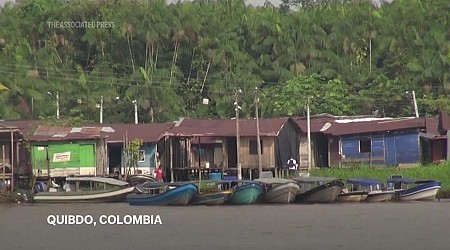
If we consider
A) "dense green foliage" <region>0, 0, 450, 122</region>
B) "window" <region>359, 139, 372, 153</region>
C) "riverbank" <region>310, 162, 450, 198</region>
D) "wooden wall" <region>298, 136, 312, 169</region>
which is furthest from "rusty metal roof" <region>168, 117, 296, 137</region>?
"dense green foliage" <region>0, 0, 450, 122</region>

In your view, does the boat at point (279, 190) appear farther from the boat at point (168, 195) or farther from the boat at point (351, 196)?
the boat at point (168, 195)

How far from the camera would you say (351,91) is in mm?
48062

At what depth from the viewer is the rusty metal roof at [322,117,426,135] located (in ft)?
123

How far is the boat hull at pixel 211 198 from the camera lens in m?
28.3

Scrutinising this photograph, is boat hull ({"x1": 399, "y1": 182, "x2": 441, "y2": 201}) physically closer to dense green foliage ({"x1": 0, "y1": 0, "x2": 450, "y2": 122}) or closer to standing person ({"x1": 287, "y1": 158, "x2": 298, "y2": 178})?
standing person ({"x1": 287, "y1": 158, "x2": 298, "y2": 178})

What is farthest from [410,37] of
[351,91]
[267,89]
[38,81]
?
[38,81]

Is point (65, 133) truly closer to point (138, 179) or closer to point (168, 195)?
point (138, 179)

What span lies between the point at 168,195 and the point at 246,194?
2.50 m

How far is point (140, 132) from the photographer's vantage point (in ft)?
128

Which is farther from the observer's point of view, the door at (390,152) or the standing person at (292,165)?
the door at (390,152)

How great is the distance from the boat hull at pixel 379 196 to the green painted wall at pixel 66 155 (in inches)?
478

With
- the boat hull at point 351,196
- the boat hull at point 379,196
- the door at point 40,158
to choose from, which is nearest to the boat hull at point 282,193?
the boat hull at point 351,196

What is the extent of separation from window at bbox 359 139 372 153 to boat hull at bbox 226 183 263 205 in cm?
1095

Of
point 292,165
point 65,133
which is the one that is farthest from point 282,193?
point 65,133
